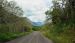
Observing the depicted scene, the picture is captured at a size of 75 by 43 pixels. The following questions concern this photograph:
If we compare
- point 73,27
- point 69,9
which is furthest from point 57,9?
point 73,27

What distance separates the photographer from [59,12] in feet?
163

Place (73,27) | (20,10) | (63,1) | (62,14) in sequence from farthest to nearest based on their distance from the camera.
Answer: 1. (20,10)
2. (62,14)
3. (63,1)
4. (73,27)

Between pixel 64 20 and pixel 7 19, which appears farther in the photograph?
pixel 7 19

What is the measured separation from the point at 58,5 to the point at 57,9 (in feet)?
4.18

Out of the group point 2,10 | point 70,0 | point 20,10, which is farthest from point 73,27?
point 20,10

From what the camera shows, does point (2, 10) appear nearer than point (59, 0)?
Yes

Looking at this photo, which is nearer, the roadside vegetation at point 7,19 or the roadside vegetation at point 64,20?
the roadside vegetation at point 64,20

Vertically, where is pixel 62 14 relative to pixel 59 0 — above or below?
below

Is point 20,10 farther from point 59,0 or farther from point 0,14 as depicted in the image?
point 0,14

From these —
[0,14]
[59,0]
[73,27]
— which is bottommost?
[73,27]

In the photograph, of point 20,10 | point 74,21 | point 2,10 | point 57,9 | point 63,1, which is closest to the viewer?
point 74,21

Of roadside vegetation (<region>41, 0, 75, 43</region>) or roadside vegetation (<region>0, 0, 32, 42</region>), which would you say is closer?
roadside vegetation (<region>41, 0, 75, 43</region>)

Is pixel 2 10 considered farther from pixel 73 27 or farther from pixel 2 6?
pixel 73 27

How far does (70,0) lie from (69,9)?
3725mm
